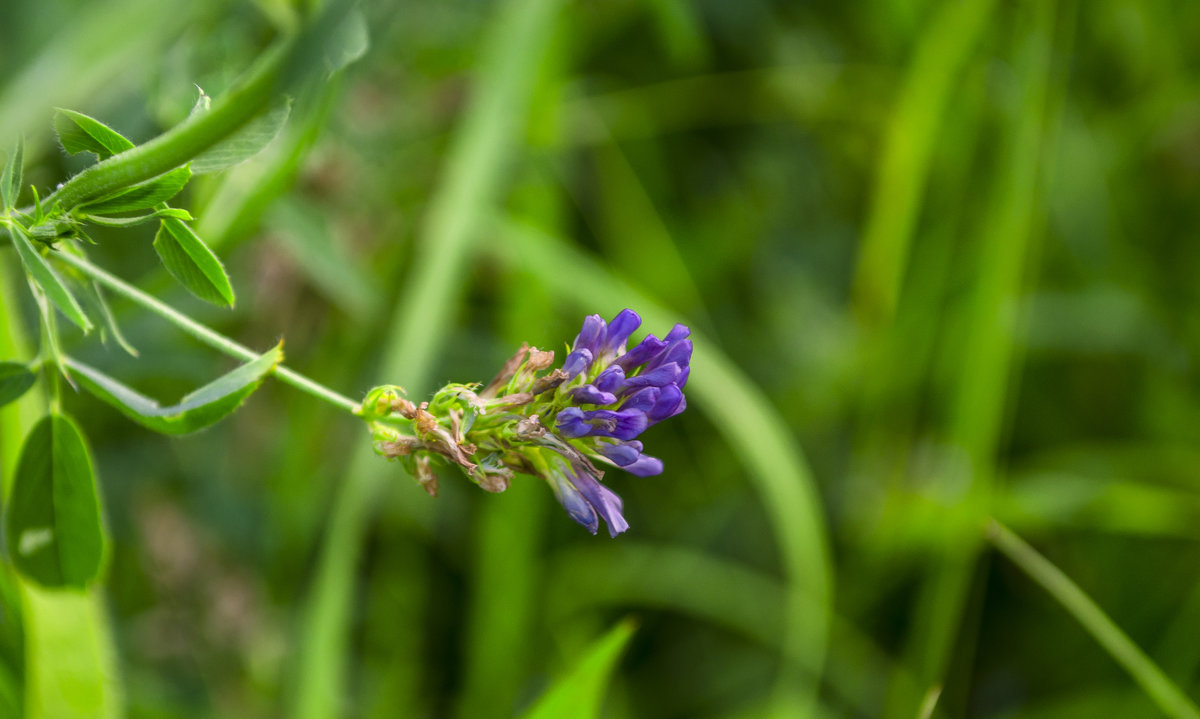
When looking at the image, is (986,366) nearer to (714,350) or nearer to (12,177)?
(714,350)

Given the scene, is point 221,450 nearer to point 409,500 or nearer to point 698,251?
point 409,500

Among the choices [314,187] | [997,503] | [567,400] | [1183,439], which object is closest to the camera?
[567,400]

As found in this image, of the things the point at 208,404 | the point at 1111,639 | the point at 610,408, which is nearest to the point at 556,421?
the point at 610,408

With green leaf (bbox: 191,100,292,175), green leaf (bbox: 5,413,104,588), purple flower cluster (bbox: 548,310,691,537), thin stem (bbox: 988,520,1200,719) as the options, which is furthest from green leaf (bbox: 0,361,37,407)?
thin stem (bbox: 988,520,1200,719)

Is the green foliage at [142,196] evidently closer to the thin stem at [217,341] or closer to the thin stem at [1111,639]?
the thin stem at [217,341]

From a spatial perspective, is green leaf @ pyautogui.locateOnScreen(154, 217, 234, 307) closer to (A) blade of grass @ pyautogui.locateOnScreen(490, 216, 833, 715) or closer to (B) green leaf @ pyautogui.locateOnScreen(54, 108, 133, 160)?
(B) green leaf @ pyautogui.locateOnScreen(54, 108, 133, 160)

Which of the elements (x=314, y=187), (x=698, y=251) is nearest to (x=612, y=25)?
(x=698, y=251)

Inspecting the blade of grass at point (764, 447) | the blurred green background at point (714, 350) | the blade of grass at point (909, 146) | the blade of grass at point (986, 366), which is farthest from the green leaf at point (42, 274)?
the blade of grass at point (909, 146)
